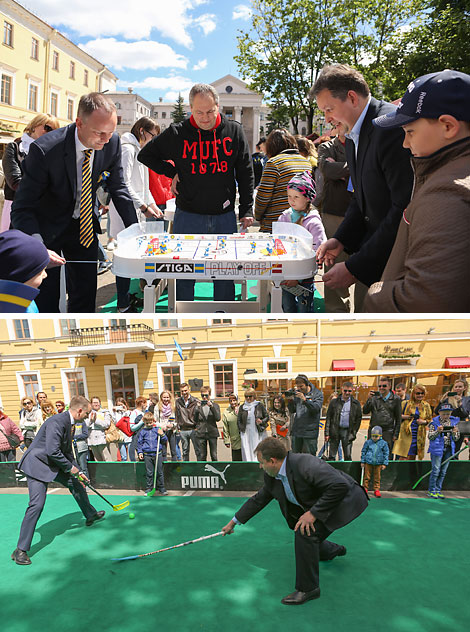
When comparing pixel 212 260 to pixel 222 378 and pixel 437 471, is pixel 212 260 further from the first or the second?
pixel 437 471

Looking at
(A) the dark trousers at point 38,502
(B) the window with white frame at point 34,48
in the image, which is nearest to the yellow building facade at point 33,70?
(B) the window with white frame at point 34,48

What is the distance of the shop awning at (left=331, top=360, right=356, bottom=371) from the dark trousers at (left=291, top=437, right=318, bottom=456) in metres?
0.44

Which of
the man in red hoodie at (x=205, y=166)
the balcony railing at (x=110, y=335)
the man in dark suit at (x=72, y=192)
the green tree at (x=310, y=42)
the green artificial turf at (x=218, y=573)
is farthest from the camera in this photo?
the green tree at (x=310, y=42)

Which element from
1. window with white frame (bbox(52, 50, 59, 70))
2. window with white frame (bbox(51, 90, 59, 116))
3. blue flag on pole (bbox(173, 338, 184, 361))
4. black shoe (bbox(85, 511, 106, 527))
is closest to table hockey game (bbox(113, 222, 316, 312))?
blue flag on pole (bbox(173, 338, 184, 361))

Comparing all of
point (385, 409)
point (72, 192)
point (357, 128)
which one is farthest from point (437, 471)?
point (72, 192)

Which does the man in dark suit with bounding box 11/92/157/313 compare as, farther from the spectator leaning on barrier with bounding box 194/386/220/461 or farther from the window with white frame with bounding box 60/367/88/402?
the spectator leaning on barrier with bounding box 194/386/220/461

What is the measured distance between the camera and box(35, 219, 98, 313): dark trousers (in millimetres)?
3596

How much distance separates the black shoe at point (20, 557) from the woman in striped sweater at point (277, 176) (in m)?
3.32

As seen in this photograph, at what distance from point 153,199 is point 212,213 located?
2.59 meters

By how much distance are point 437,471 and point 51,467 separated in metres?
2.28

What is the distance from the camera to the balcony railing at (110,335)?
2.29 meters

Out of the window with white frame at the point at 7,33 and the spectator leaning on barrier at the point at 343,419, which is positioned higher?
the window with white frame at the point at 7,33

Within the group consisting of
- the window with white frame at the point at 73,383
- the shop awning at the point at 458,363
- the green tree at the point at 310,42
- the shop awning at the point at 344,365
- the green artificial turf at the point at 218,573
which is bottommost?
the green artificial turf at the point at 218,573

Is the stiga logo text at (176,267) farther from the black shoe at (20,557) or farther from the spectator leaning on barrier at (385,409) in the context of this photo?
the black shoe at (20,557)
